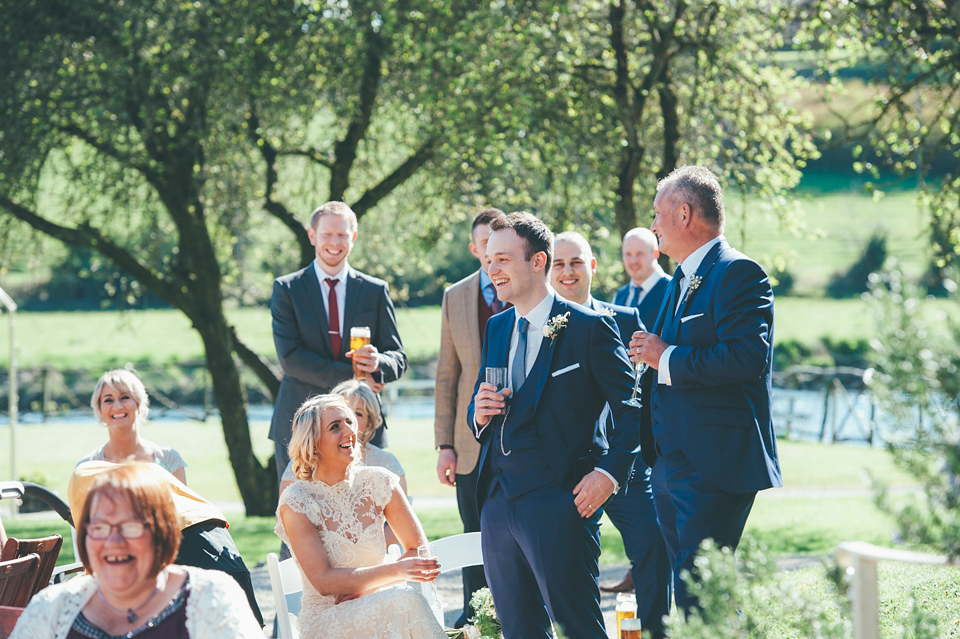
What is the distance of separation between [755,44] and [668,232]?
328 inches

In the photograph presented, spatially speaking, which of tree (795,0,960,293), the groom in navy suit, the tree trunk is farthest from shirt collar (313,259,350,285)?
the tree trunk

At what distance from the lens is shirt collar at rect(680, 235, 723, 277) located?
12.9 ft

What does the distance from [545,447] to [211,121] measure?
27.4 feet

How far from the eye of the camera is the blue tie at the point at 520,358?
3.95m

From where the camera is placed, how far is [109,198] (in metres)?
12.6

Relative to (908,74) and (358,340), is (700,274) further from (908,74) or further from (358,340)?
(908,74)

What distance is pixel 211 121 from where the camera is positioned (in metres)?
11.0

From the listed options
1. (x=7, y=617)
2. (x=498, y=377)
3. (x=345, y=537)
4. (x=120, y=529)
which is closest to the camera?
(x=120, y=529)

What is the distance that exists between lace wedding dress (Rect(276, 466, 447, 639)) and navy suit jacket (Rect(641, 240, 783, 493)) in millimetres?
1186

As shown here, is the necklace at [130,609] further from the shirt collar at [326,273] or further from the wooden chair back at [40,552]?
the shirt collar at [326,273]

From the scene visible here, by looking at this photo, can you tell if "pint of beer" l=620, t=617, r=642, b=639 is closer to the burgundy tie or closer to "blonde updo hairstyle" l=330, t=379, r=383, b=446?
"blonde updo hairstyle" l=330, t=379, r=383, b=446

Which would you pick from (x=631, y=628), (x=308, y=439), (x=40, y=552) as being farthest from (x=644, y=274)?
(x=40, y=552)

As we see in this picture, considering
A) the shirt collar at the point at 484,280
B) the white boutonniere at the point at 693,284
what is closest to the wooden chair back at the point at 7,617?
the white boutonniere at the point at 693,284

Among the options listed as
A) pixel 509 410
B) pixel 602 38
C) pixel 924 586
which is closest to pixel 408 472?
pixel 602 38
